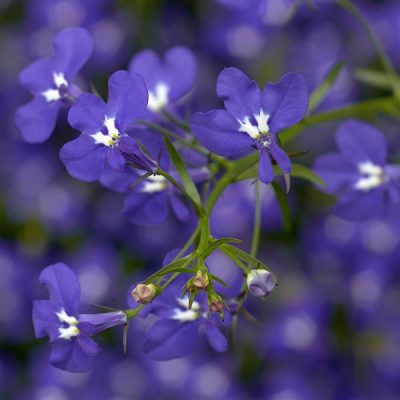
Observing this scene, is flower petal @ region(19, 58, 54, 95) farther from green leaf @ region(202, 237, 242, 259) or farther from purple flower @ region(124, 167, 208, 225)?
green leaf @ region(202, 237, 242, 259)

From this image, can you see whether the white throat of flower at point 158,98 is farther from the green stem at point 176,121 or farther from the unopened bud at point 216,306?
the unopened bud at point 216,306

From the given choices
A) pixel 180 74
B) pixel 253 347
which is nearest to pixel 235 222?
pixel 253 347

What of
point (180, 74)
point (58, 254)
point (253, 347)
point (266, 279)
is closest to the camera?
point (266, 279)

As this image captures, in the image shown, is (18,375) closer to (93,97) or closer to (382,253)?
(382,253)

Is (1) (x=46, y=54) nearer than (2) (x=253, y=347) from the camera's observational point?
No

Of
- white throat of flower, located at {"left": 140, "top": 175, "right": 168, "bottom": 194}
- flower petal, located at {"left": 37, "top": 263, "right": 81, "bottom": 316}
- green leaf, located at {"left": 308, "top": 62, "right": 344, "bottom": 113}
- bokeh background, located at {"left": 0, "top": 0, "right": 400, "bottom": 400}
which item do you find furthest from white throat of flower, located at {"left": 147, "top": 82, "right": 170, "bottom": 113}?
bokeh background, located at {"left": 0, "top": 0, "right": 400, "bottom": 400}
